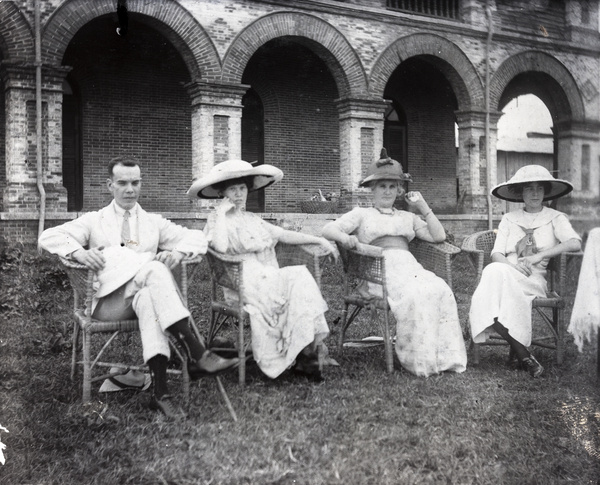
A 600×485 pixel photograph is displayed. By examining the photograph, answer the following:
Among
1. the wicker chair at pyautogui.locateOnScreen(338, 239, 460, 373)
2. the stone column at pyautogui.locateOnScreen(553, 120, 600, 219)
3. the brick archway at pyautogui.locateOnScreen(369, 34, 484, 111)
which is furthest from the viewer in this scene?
the stone column at pyautogui.locateOnScreen(553, 120, 600, 219)

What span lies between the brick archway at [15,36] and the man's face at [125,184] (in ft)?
22.0

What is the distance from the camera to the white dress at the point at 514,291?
4426mm

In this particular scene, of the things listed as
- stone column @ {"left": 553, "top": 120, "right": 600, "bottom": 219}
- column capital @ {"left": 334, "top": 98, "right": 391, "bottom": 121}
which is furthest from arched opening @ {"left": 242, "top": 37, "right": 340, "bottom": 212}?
stone column @ {"left": 553, "top": 120, "right": 600, "bottom": 219}

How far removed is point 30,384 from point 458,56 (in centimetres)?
1137

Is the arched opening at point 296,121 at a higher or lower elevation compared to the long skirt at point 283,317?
higher

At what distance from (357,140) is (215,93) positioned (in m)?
2.93

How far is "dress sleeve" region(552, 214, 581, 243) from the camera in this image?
4.82 metres

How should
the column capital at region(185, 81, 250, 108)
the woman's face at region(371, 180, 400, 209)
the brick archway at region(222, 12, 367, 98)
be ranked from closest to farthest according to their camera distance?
the woman's face at region(371, 180, 400, 209), the column capital at region(185, 81, 250, 108), the brick archway at region(222, 12, 367, 98)

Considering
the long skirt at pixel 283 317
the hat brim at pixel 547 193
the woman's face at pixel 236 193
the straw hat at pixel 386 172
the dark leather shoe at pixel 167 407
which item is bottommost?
the dark leather shoe at pixel 167 407

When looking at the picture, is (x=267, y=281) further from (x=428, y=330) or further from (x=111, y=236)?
(x=428, y=330)

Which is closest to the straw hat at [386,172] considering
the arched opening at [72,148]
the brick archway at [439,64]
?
the brick archway at [439,64]

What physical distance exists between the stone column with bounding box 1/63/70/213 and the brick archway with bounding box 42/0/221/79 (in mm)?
420

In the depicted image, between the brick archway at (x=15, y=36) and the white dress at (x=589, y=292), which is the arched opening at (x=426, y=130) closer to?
the brick archway at (x=15, y=36)

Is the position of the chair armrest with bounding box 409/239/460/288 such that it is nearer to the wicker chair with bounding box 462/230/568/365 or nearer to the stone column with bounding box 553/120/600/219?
the wicker chair with bounding box 462/230/568/365
